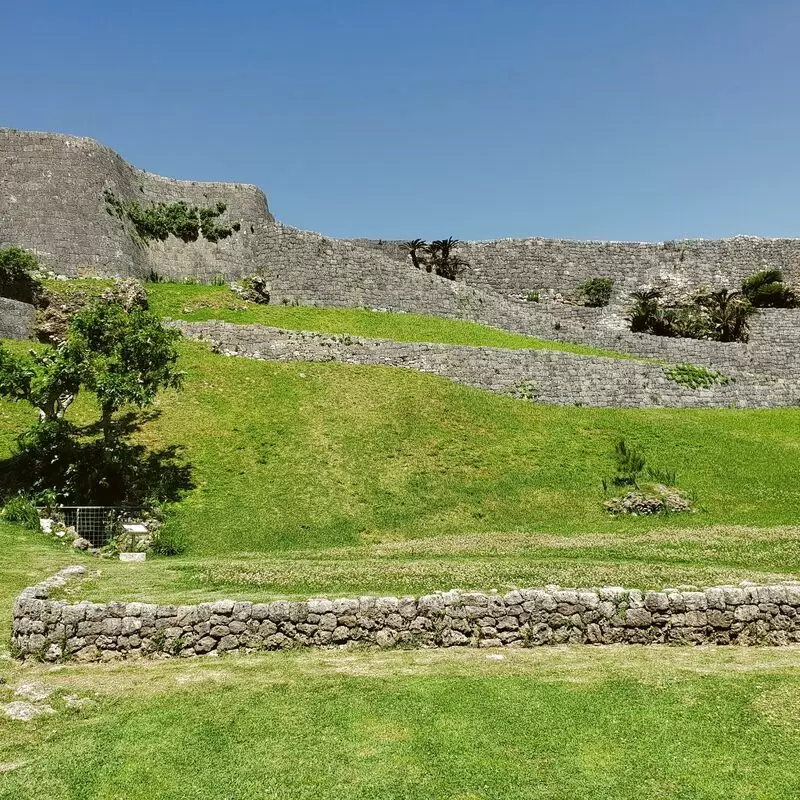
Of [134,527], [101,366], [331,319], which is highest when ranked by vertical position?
[331,319]

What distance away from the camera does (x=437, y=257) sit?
200ft

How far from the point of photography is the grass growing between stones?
7793 millimetres

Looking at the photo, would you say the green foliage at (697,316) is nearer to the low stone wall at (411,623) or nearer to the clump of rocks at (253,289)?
the clump of rocks at (253,289)

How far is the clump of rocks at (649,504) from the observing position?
82.9ft

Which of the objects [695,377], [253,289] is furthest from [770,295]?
[253,289]

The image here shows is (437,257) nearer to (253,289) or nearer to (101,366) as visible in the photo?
(253,289)

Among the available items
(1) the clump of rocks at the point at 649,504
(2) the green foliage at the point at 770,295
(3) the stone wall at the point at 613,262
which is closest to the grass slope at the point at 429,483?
(1) the clump of rocks at the point at 649,504

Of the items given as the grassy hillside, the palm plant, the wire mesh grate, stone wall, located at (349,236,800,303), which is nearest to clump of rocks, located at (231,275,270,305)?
the grassy hillside

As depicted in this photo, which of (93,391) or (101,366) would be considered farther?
(93,391)

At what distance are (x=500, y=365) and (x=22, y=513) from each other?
932 inches

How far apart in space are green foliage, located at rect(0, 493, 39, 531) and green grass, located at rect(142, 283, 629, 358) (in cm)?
2052

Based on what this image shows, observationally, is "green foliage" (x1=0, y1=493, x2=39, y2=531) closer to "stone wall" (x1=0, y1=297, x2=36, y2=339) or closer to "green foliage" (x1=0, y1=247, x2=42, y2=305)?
"stone wall" (x1=0, y1=297, x2=36, y2=339)

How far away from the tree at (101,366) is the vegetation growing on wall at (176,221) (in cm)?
2632

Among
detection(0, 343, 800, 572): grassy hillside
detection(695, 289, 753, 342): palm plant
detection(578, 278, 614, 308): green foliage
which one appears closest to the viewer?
detection(0, 343, 800, 572): grassy hillside
